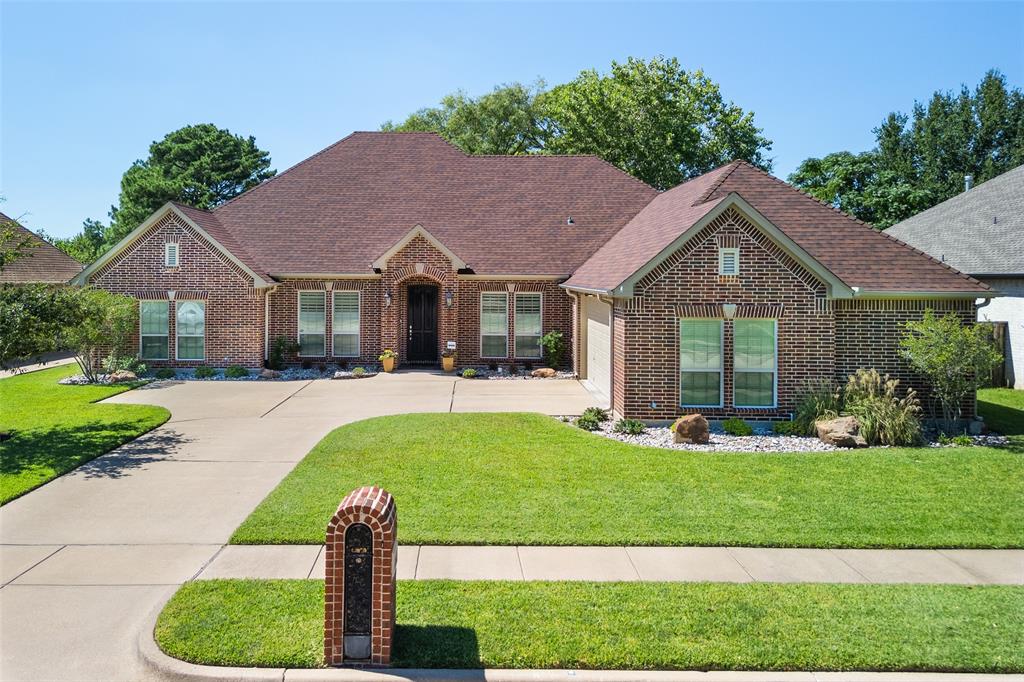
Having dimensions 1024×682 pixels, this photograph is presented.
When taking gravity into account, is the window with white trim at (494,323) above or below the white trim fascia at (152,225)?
below

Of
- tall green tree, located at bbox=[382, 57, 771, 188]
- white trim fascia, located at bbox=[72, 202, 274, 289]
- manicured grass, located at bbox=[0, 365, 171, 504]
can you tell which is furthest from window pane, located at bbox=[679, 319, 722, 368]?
tall green tree, located at bbox=[382, 57, 771, 188]

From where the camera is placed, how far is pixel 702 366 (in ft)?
47.9

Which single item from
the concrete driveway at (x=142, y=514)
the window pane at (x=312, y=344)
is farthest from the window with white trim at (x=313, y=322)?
the concrete driveway at (x=142, y=514)

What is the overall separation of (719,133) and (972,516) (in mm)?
31264

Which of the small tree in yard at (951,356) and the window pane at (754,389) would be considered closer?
the small tree in yard at (951,356)

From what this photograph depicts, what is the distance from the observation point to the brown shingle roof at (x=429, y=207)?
915 inches

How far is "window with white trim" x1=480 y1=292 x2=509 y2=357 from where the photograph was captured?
75.2 ft

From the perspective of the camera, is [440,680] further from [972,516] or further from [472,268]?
[472,268]

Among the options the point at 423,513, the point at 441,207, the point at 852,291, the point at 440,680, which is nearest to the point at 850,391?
the point at 852,291

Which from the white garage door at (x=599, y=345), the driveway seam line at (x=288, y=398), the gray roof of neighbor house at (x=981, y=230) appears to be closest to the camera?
the driveway seam line at (x=288, y=398)

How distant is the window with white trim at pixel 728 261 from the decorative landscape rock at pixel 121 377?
16297 mm

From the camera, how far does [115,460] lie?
11539 mm

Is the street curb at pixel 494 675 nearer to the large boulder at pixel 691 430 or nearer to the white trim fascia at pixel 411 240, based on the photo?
the large boulder at pixel 691 430

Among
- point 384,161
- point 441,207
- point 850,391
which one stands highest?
point 384,161
